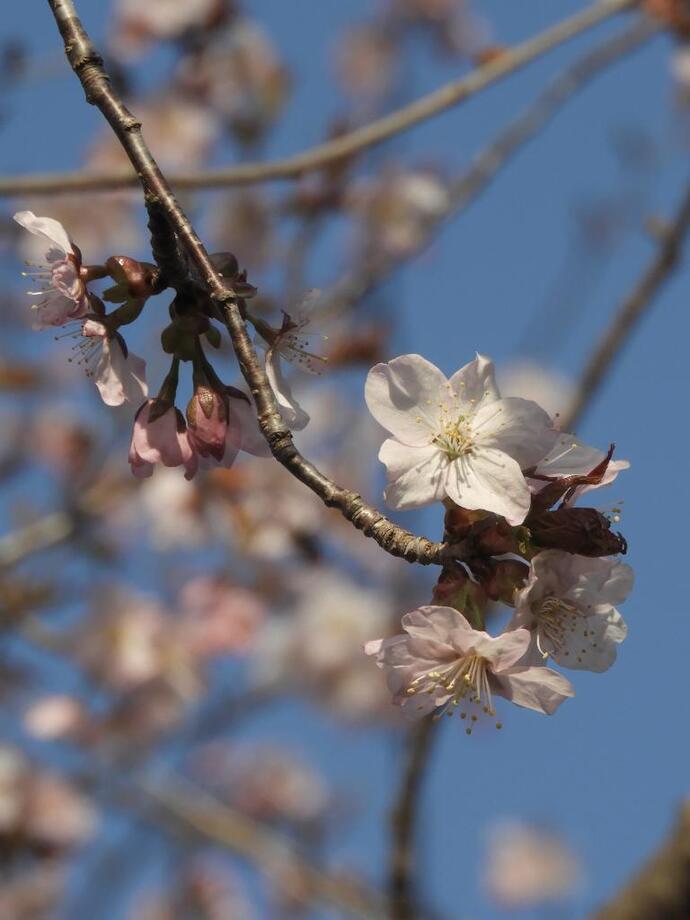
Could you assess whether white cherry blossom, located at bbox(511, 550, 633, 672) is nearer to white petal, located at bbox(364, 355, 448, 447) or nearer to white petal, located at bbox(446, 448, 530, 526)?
white petal, located at bbox(446, 448, 530, 526)

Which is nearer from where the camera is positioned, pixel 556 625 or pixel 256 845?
pixel 556 625

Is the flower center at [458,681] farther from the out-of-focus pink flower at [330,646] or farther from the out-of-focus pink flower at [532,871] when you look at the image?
the out-of-focus pink flower at [532,871]

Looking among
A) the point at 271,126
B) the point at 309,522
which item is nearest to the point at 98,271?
the point at 309,522

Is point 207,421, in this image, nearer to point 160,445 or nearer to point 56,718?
point 160,445

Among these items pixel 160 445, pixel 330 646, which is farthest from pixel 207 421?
pixel 330 646

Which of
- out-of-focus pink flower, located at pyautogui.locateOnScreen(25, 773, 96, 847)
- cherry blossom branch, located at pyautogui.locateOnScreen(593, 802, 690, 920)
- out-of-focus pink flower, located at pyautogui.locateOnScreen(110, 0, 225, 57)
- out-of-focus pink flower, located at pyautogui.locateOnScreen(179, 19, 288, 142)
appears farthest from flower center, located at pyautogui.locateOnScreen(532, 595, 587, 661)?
out-of-focus pink flower, located at pyautogui.locateOnScreen(110, 0, 225, 57)
